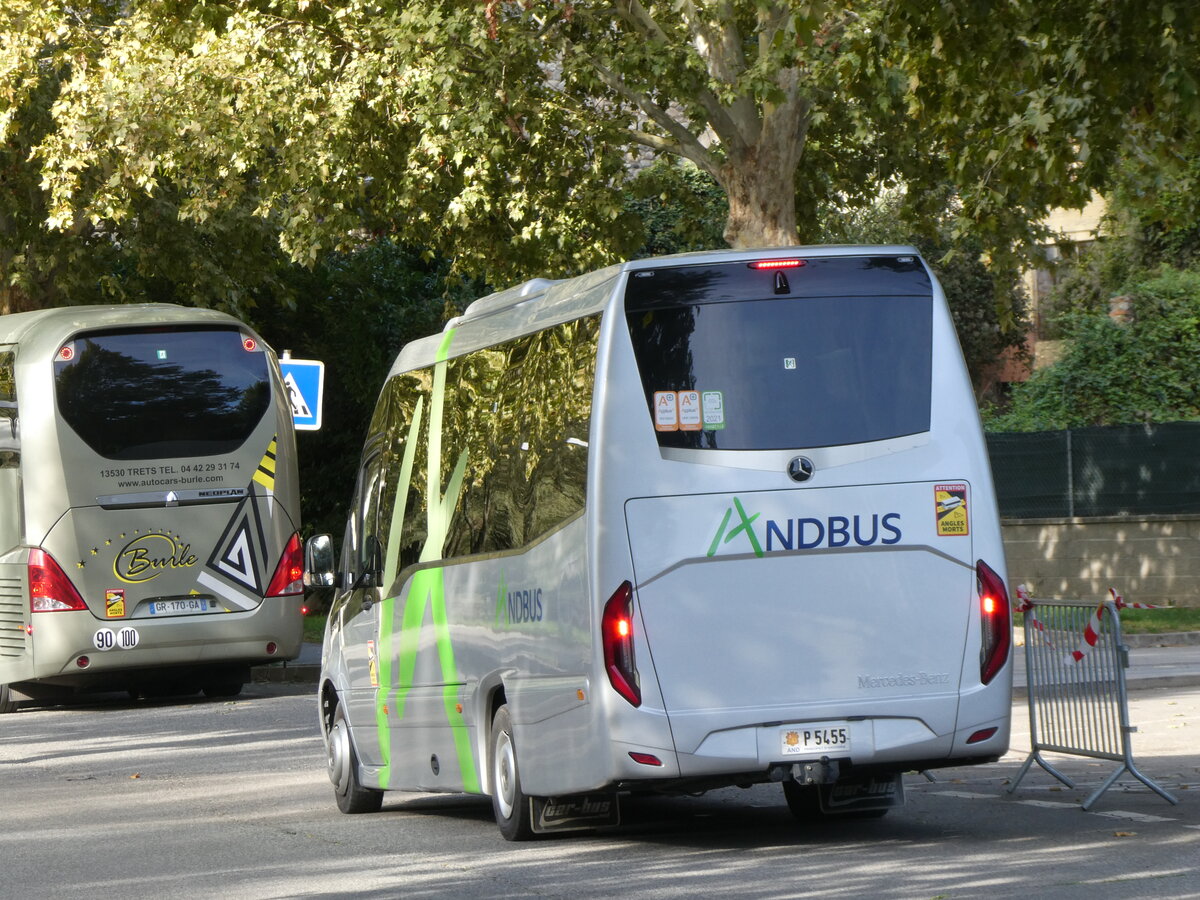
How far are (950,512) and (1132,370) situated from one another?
2424cm

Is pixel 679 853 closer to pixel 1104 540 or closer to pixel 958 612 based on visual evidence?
pixel 958 612

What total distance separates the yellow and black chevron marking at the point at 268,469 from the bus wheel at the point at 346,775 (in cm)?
806

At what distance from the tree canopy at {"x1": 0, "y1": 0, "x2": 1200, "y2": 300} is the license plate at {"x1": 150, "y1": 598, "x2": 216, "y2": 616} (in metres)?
5.53

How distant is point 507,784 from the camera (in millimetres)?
10094

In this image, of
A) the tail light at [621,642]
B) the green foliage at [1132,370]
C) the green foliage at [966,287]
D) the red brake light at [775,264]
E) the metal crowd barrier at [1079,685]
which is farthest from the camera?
the green foliage at [966,287]

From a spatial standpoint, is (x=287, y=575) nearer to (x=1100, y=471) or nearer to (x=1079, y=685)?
(x=1079, y=685)

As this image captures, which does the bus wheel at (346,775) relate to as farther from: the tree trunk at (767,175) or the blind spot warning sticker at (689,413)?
the tree trunk at (767,175)

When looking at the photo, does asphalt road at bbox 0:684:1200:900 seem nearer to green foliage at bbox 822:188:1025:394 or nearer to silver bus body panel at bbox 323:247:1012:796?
silver bus body panel at bbox 323:247:1012:796

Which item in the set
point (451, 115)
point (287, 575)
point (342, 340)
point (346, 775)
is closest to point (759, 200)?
point (451, 115)

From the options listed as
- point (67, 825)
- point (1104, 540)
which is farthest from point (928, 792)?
point (1104, 540)

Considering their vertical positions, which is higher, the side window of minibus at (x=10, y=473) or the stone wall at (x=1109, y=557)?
the side window of minibus at (x=10, y=473)

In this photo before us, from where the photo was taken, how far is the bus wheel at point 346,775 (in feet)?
39.8

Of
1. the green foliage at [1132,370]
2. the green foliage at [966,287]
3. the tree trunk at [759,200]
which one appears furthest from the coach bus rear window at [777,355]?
the green foliage at [966,287]

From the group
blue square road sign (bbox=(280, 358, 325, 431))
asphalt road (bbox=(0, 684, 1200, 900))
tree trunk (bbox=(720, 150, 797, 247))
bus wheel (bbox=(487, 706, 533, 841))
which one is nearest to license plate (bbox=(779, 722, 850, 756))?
asphalt road (bbox=(0, 684, 1200, 900))
